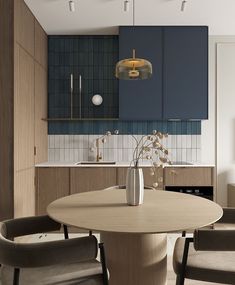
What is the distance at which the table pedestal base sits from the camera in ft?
6.70

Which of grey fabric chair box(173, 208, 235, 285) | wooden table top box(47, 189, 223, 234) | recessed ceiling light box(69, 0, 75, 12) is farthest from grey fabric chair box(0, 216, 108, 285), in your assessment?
recessed ceiling light box(69, 0, 75, 12)

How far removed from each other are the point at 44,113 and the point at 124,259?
9.45 feet

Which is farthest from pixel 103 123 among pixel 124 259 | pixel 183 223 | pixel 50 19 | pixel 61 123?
pixel 183 223

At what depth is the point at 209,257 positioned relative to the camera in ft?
6.18

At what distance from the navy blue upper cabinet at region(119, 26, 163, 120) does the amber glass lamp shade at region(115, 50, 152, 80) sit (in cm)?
153

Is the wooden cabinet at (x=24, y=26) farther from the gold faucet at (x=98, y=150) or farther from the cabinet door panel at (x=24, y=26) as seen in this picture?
the gold faucet at (x=98, y=150)

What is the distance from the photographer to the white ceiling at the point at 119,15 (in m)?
3.60

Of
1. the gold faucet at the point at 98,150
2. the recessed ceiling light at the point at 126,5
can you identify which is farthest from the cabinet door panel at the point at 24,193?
the recessed ceiling light at the point at 126,5

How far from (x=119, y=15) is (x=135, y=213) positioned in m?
2.85

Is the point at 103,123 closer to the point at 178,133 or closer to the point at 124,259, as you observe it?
the point at 178,133

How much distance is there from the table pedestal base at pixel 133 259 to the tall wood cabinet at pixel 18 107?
151 centimetres

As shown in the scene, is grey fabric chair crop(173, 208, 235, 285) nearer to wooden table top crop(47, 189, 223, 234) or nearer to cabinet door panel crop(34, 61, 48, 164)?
wooden table top crop(47, 189, 223, 234)

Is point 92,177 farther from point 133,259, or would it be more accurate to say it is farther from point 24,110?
point 133,259

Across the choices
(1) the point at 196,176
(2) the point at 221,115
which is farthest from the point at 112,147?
(2) the point at 221,115
